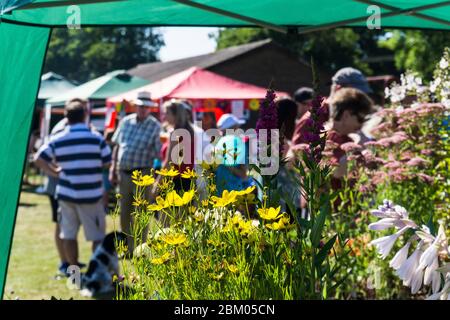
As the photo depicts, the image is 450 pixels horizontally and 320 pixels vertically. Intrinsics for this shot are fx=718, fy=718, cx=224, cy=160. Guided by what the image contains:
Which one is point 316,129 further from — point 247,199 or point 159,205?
point 159,205

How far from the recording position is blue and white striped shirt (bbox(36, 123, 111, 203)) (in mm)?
6758

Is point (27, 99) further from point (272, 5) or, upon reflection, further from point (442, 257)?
point (442, 257)

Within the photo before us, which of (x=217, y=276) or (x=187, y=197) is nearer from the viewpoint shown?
(x=217, y=276)

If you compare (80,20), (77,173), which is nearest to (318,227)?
(80,20)

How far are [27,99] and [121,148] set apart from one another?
358cm

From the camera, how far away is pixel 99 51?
89938mm

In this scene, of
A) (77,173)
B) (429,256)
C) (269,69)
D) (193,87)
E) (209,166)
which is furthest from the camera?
(269,69)

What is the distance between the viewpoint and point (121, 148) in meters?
7.36

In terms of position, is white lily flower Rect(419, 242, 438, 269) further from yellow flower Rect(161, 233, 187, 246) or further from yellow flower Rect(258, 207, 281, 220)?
yellow flower Rect(161, 233, 187, 246)

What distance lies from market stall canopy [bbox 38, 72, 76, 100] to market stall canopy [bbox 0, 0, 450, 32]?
1514 cm

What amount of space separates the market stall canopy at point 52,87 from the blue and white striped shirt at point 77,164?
12.4 m

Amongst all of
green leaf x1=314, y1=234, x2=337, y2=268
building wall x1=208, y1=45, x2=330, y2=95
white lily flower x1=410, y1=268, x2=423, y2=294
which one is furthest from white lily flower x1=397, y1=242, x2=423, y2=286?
building wall x1=208, y1=45, x2=330, y2=95

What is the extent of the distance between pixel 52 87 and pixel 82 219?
43.7 feet

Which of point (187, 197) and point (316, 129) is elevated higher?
point (316, 129)
